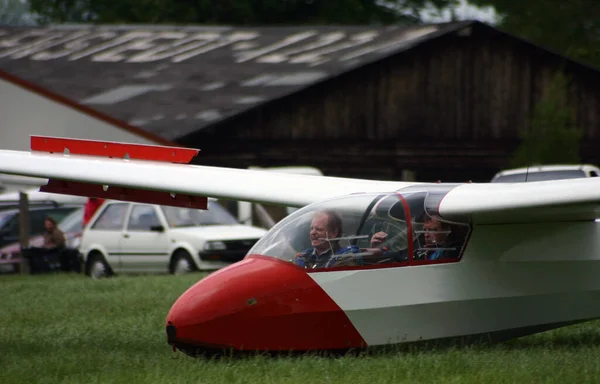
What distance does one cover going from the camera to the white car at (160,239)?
20672 millimetres

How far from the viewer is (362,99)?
32.8 metres

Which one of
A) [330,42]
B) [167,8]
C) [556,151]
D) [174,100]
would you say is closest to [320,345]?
[556,151]

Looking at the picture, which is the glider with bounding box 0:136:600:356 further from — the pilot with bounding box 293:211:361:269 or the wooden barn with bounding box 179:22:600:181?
the wooden barn with bounding box 179:22:600:181

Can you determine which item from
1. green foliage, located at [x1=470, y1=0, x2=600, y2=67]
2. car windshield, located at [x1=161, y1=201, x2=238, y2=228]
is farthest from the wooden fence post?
green foliage, located at [x1=470, y1=0, x2=600, y2=67]

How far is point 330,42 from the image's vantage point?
36594 mm

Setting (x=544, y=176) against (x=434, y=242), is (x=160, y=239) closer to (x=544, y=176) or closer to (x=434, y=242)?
(x=544, y=176)

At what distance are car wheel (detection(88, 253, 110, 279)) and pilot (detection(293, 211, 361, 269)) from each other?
43.2 ft

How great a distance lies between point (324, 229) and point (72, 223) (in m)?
16.7

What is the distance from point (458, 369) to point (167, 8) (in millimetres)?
52788

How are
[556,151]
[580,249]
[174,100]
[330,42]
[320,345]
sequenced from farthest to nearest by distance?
1. [330,42]
2. [174,100]
3. [556,151]
4. [580,249]
5. [320,345]

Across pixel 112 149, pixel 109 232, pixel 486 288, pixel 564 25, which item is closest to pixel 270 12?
pixel 564 25

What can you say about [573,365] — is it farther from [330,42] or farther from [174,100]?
[330,42]

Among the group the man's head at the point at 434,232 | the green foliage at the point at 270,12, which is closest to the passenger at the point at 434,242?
the man's head at the point at 434,232

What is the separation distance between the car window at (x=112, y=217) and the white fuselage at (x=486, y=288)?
1328 centimetres
